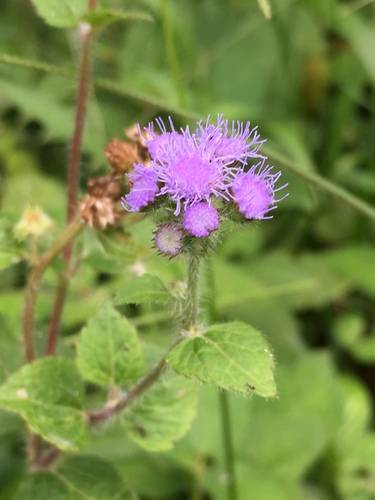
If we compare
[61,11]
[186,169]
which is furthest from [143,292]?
[61,11]

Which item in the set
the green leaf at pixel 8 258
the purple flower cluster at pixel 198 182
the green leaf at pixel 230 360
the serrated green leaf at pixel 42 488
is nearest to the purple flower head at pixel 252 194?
the purple flower cluster at pixel 198 182

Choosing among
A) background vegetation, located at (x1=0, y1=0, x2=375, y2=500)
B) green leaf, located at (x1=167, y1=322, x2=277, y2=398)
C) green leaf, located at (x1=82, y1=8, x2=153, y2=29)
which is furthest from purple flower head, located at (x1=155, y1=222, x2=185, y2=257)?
green leaf, located at (x1=82, y1=8, x2=153, y2=29)

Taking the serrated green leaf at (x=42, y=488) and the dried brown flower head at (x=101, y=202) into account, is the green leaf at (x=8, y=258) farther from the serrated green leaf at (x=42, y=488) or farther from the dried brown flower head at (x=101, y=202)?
the serrated green leaf at (x=42, y=488)

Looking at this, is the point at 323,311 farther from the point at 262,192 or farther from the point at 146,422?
the point at 262,192

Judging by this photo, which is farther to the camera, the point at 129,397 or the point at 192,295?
the point at 129,397

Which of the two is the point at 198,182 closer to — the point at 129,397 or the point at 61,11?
the point at 129,397
